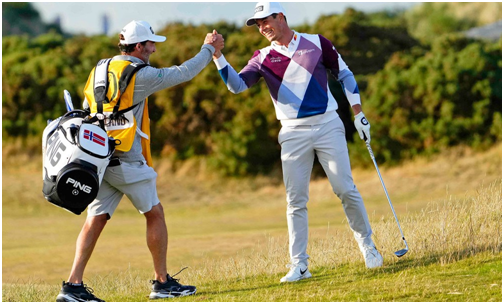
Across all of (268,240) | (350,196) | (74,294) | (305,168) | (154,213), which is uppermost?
(305,168)

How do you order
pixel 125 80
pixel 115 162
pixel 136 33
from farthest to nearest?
pixel 136 33
pixel 115 162
pixel 125 80

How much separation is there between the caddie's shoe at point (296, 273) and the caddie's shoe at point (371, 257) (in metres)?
0.53

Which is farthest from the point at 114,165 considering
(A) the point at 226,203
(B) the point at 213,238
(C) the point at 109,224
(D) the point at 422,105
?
(D) the point at 422,105

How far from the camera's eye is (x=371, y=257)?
7.32 m

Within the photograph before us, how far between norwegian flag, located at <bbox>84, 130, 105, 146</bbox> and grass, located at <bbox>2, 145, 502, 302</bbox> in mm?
1459

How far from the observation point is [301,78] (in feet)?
23.4

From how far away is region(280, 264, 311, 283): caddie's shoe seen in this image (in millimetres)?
7121

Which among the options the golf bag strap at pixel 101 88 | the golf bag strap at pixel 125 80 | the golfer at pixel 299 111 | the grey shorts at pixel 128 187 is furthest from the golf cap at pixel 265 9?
the grey shorts at pixel 128 187

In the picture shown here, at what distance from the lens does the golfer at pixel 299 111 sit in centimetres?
713

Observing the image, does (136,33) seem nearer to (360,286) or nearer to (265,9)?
(265,9)

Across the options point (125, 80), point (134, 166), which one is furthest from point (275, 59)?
point (134, 166)

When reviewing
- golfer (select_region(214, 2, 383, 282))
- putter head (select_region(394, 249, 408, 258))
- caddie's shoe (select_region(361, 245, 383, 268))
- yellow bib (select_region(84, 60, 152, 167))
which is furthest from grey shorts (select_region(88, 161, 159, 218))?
putter head (select_region(394, 249, 408, 258))

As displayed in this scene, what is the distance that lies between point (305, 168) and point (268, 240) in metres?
4.04

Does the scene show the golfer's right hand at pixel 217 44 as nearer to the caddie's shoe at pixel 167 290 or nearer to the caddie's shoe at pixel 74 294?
the caddie's shoe at pixel 167 290
